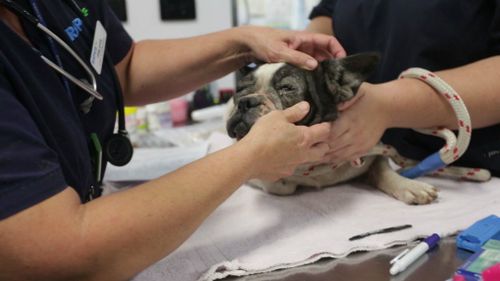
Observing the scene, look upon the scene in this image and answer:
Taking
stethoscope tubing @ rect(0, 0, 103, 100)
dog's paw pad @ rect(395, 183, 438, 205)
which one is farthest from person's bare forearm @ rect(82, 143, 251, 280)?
dog's paw pad @ rect(395, 183, 438, 205)

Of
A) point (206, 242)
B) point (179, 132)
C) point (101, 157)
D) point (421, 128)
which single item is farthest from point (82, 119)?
point (179, 132)

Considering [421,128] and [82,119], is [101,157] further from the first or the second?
[421,128]

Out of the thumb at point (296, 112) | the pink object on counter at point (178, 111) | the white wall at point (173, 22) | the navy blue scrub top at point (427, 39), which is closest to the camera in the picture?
the thumb at point (296, 112)

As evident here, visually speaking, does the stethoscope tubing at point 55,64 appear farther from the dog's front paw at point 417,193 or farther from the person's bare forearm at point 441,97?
the dog's front paw at point 417,193

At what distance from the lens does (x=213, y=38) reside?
3.53 feet

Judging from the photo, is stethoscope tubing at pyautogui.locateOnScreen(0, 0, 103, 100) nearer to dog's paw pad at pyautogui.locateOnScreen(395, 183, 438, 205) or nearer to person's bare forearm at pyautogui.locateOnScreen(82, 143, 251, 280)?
person's bare forearm at pyautogui.locateOnScreen(82, 143, 251, 280)

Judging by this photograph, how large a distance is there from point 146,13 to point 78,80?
165cm

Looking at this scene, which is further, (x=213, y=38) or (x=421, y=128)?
(x=213, y=38)

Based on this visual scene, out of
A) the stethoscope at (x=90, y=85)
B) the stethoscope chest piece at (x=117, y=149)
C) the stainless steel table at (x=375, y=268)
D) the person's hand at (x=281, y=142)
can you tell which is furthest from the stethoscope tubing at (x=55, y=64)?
the stainless steel table at (x=375, y=268)

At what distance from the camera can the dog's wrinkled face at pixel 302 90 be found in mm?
878

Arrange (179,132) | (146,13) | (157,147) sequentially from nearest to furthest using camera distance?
(157,147) < (179,132) < (146,13)

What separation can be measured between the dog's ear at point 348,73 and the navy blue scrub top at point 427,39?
0.75ft

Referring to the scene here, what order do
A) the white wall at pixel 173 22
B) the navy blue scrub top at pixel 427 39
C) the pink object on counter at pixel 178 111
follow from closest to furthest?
1. the navy blue scrub top at pixel 427 39
2. the pink object on counter at pixel 178 111
3. the white wall at pixel 173 22

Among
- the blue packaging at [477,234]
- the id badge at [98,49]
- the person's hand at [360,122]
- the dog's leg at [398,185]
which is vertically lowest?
the dog's leg at [398,185]
